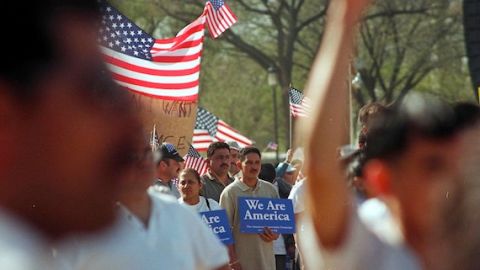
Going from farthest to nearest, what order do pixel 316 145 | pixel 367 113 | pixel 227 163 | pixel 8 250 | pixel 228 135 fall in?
pixel 228 135 < pixel 227 163 < pixel 367 113 < pixel 316 145 < pixel 8 250

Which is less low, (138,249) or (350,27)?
(350,27)

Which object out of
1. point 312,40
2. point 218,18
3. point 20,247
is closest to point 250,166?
point 218,18

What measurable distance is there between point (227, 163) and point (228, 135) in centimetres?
1029

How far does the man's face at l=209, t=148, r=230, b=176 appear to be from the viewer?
11.9 m

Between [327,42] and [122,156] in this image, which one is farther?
[327,42]

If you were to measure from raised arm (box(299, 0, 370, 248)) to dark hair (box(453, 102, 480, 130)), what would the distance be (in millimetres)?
349

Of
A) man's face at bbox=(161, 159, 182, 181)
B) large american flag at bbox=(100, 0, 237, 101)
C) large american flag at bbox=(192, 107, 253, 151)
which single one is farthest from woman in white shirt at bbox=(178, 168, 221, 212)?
large american flag at bbox=(192, 107, 253, 151)

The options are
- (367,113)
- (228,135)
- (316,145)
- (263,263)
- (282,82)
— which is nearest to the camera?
(316,145)

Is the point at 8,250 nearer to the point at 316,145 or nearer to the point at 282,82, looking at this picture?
the point at 316,145

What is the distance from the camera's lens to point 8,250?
2496 mm

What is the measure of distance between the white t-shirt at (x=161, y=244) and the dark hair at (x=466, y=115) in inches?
26.1

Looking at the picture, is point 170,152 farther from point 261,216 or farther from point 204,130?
point 204,130

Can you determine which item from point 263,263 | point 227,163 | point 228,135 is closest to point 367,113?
point 263,263

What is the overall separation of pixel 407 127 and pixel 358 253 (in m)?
0.33
